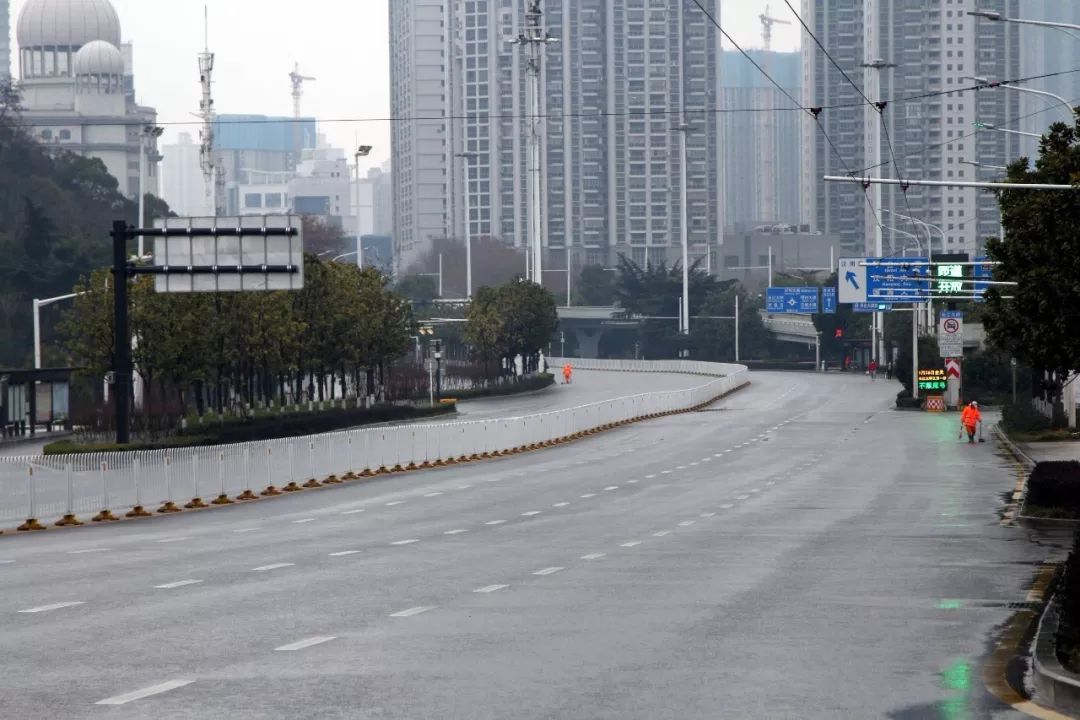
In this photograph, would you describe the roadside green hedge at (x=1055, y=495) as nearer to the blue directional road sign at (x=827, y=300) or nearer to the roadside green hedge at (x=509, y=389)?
the roadside green hedge at (x=509, y=389)

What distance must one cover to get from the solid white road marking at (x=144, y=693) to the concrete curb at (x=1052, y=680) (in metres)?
6.06

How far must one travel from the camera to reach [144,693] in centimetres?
1240

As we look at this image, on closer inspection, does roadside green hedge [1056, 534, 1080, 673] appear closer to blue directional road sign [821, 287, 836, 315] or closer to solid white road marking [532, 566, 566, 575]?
solid white road marking [532, 566, 566, 575]

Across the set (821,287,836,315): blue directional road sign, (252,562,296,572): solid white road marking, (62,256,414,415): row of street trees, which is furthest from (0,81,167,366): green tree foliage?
(252,562,296,572): solid white road marking

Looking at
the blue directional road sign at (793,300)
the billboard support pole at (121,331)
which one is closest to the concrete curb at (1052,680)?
the billboard support pole at (121,331)

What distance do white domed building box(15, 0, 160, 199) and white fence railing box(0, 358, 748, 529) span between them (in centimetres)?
12638

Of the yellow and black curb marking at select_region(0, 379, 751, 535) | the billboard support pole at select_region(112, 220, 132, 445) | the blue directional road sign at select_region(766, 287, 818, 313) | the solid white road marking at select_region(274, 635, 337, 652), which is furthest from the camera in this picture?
the blue directional road sign at select_region(766, 287, 818, 313)

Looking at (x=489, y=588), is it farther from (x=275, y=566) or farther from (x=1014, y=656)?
(x=1014, y=656)

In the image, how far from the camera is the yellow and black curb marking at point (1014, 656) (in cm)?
1207

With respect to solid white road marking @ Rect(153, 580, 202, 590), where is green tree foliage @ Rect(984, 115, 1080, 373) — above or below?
above

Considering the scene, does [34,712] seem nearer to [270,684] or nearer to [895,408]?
[270,684]

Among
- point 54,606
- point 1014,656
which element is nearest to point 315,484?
point 54,606

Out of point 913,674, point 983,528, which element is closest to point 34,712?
point 913,674

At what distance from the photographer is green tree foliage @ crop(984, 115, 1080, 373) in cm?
3027
